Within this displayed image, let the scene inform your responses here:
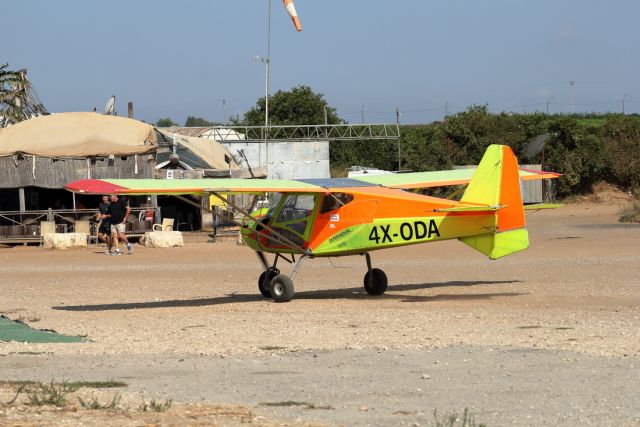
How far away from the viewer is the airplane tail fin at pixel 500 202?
58.1 ft

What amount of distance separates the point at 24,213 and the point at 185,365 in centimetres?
2667

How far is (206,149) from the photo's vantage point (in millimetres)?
45344

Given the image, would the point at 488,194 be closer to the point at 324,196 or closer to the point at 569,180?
the point at 324,196

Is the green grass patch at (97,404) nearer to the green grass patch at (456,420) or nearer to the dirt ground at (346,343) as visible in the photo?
the dirt ground at (346,343)

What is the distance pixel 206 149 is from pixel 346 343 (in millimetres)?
33200

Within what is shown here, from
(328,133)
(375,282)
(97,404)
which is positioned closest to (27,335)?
(97,404)

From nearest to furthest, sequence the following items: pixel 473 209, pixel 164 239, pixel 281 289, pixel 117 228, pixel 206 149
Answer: pixel 473 209 → pixel 281 289 → pixel 117 228 → pixel 164 239 → pixel 206 149

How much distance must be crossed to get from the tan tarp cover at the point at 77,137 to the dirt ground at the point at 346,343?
12.4 m

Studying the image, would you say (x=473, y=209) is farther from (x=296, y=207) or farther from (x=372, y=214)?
(x=296, y=207)

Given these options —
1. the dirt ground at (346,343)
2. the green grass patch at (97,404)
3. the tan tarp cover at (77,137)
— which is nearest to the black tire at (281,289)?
the dirt ground at (346,343)

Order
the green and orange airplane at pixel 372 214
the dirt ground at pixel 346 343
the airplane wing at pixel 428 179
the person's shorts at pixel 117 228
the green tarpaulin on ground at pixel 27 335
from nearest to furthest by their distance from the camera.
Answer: the dirt ground at pixel 346 343 → the green tarpaulin on ground at pixel 27 335 → the green and orange airplane at pixel 372 214 → the airplane wing at pixel 428 179 → the person's shorts at pixel 117 228

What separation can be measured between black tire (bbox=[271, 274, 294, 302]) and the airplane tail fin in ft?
8.99

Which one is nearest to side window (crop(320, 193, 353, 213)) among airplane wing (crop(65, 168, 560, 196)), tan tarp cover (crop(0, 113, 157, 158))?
airplane wing (crop(65, 168, 560, 196))

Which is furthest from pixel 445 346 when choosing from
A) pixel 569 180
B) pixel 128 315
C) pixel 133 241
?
pixel 569 180
